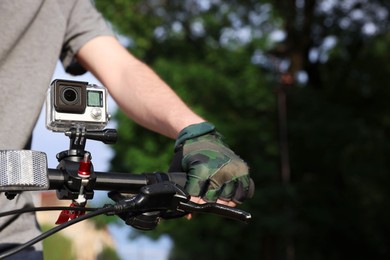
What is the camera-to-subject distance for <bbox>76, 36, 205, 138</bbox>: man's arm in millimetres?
2166

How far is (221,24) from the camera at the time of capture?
916 inches

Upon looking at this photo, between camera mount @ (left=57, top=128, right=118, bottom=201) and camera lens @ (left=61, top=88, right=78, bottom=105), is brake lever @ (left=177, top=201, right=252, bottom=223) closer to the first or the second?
camera mount @ (left=57, top=128, right=118, bottom=201)

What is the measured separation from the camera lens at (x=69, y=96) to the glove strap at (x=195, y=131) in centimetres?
30

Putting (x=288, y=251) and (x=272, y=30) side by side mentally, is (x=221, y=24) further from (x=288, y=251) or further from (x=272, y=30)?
(x=288, y=251)

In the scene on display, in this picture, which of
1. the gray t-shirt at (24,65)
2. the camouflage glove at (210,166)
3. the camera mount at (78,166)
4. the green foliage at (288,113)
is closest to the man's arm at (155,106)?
the camouflage glove at (210,166)

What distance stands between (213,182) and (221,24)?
2179 cm

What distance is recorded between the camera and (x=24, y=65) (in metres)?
2.28

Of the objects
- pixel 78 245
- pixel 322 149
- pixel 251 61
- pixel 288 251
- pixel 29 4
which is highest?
pixel 29 4

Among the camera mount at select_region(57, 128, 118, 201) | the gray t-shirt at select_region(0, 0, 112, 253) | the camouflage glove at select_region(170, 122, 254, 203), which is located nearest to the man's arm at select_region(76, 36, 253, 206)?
the camouflage glove at select_region(170, 122, 254, 203)

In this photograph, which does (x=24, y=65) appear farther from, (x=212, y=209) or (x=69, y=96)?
(x=212, y=209)

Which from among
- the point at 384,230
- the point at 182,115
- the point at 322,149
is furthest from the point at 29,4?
the point at 384,230

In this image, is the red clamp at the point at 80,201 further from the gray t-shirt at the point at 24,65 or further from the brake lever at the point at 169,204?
the gray t-shirt at the point at 24,65

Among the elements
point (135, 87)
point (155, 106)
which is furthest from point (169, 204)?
point (135, 87)

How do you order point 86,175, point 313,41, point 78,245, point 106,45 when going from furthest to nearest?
1. point 313,41
2. point 78,245
3. point 106,45
4. point 86,175
